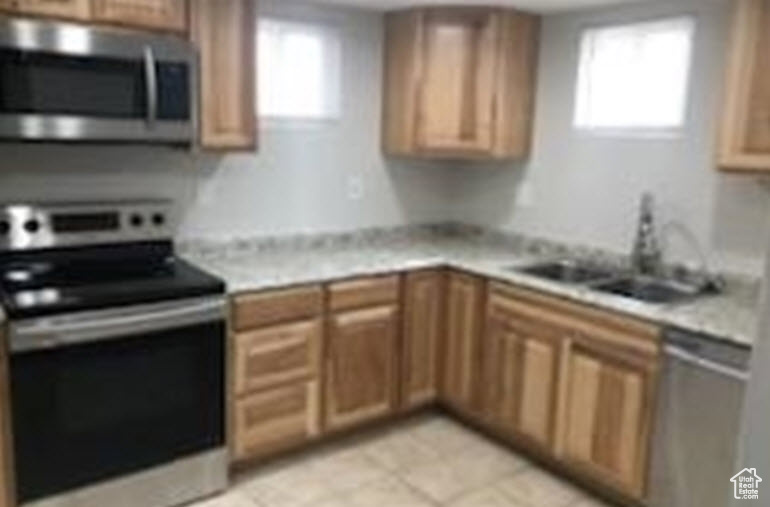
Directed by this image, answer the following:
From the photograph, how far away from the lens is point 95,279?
256cm

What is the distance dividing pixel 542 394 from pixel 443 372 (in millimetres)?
651

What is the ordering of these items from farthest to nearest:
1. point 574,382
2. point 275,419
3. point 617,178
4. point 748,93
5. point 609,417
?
point 617,178, point 275,419, point 574,382, point 609,417, point 748,93

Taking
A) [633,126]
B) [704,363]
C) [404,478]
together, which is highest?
[633,126]

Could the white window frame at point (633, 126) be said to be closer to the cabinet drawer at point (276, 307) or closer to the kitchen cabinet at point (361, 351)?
the kitchen cabinet at point (361, 351)

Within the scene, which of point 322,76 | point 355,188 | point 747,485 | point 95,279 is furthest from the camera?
point 355,188

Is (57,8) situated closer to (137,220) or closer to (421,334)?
(137,220)

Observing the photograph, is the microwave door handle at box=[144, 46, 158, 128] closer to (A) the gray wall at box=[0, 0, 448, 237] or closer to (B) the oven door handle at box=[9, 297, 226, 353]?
(A) the gray wall at box=[0, 0, 448, 237]

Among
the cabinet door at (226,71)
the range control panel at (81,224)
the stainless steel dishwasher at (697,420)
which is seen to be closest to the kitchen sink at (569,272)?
the stainless steel dishwasher at (697,420)

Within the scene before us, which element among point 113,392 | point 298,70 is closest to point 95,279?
point 113,392

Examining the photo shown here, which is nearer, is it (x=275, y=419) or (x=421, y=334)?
(x=275, y=419)

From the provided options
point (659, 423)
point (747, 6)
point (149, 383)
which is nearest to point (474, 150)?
point (747, 6)

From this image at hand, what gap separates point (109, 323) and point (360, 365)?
1.21 m

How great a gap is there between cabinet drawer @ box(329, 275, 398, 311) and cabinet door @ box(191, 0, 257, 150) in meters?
0.74

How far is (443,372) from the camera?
11.4 feet
